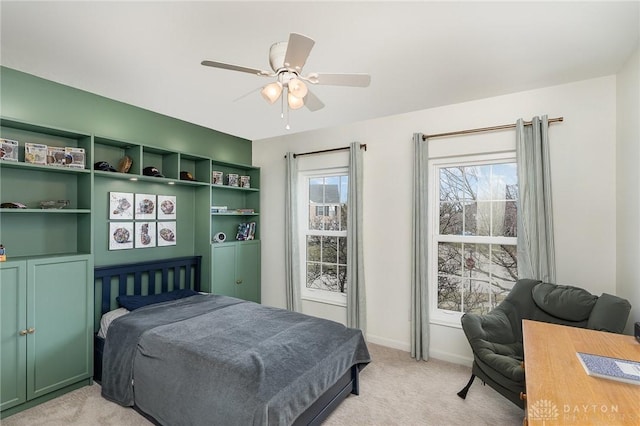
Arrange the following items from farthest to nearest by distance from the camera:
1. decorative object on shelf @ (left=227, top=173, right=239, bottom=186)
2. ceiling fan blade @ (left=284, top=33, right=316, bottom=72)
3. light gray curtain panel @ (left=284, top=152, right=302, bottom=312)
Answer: decorative object on shelf @ (left=227, top=173, right=239, bottom=186) → light gray curtain panel @ (left=284, top=152, right=302, bottom=312) → ceiling fan blade @ (left=284, top=33, right=316, bottom=72)

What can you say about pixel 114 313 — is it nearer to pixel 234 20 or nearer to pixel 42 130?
pixel 42 130

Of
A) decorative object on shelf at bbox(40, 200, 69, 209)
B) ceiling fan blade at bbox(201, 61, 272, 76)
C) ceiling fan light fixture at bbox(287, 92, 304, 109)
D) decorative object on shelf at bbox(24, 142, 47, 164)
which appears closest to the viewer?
ceiling fan blade at bbox(201, 61, 272, 76)

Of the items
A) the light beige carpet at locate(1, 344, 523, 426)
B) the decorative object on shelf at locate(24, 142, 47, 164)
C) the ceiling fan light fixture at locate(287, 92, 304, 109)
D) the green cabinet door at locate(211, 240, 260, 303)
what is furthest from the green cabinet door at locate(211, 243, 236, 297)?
the ceiling fan light fixture at locate(287, 92, 304, 109)

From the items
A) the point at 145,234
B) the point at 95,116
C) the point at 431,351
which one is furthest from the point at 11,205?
the point at 431,351

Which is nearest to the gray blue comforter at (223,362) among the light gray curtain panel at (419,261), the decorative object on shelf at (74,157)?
the light gray curtain panel at (419,261)

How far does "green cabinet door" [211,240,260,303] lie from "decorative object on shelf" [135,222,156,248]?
A: 0.69 metres

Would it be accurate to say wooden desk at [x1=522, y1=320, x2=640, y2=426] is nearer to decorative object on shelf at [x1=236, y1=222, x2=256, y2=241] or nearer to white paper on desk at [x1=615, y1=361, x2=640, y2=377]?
white paper on desk at [x1=615, y1=361, x2=640, y2=377]

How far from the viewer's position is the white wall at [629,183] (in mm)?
2189

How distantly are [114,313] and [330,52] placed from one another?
2973mm

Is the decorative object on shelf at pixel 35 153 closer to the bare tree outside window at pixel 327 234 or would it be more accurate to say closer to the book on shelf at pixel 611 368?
the bare tree outside window at pixel 327 234

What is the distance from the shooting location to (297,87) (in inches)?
73.5

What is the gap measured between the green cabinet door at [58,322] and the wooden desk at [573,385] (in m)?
3.21

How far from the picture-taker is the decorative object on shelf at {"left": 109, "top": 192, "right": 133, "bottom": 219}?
127 inches

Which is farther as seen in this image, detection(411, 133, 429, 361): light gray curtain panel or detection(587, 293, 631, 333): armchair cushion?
detection(411, 133, 429, 361): light gray curtain panel
